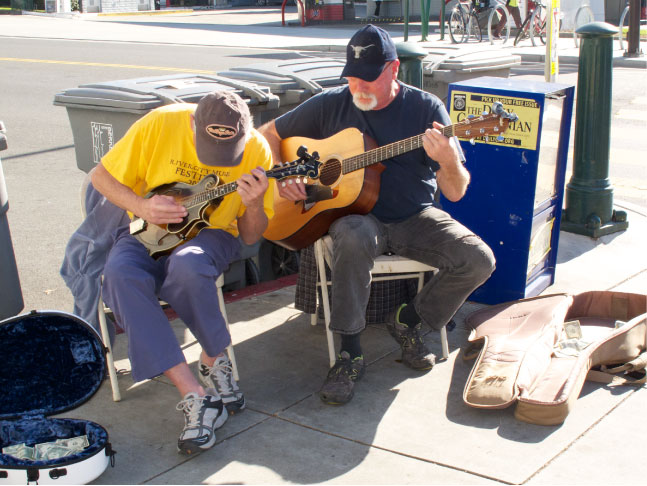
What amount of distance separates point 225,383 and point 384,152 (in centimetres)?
119

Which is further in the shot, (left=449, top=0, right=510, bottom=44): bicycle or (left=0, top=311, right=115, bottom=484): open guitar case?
(left=449, top=0, right=510, bottom=44): bicycle

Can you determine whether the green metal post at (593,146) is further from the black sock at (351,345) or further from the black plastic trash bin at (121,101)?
the black sock at (351,345)

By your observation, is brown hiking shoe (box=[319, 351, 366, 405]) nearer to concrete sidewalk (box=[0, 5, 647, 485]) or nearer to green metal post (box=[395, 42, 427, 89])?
concrete sidewalk (box=[0, 5, 647, 485])

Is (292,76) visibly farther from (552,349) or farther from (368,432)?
(368,432)

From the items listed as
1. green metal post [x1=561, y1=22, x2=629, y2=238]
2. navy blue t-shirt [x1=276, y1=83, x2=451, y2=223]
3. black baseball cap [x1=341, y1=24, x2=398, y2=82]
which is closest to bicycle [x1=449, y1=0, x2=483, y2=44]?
green metal post [x1=561, y1=22, x2=629, y2=238]

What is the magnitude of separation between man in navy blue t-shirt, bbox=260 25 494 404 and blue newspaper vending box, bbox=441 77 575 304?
491 millimetres

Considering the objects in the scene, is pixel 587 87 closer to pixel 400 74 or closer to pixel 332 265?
pixel 400 74

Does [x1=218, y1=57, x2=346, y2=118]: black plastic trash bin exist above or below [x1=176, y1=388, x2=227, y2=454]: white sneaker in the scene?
above

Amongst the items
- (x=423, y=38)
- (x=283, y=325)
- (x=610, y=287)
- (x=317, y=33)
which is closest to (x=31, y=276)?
(x=283, y=325)

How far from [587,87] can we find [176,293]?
11.1 ft

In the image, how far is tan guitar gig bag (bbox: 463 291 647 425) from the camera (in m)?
3.17

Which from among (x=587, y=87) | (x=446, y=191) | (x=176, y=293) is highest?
(x=587, y=87)

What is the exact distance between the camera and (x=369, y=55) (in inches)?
139

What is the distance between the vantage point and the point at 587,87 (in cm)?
531
